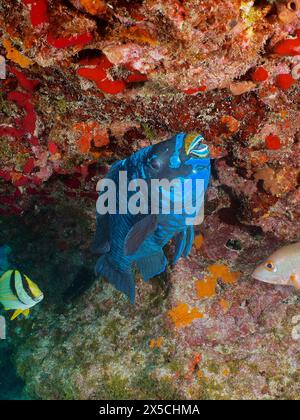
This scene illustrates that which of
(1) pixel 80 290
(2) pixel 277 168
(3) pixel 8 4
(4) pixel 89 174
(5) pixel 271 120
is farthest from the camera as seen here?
(1) pixel 80 290

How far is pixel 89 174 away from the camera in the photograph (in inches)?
162

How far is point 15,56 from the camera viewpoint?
9.36 feet

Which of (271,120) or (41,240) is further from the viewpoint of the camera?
(41,240)

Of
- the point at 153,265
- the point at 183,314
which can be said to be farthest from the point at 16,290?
the point at 183,314

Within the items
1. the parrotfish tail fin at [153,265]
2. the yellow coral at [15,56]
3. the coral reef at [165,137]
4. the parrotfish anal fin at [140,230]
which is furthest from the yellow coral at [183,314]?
the yellow coral at [15,56]

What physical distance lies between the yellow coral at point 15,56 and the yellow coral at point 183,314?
8.53 ft

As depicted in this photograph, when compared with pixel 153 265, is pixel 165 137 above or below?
above

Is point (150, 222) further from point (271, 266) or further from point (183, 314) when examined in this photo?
point (183, 314)

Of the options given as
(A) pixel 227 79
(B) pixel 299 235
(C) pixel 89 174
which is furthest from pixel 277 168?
(C) pixel 89 174

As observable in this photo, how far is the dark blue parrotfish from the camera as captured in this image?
2.09 m

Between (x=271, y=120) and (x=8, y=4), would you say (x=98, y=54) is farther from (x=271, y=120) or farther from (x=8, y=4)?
(x=271, y=120)

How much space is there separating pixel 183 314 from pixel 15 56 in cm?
275

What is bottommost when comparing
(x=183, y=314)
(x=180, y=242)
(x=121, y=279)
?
(x=183, y=314)

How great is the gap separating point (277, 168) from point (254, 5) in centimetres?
147
